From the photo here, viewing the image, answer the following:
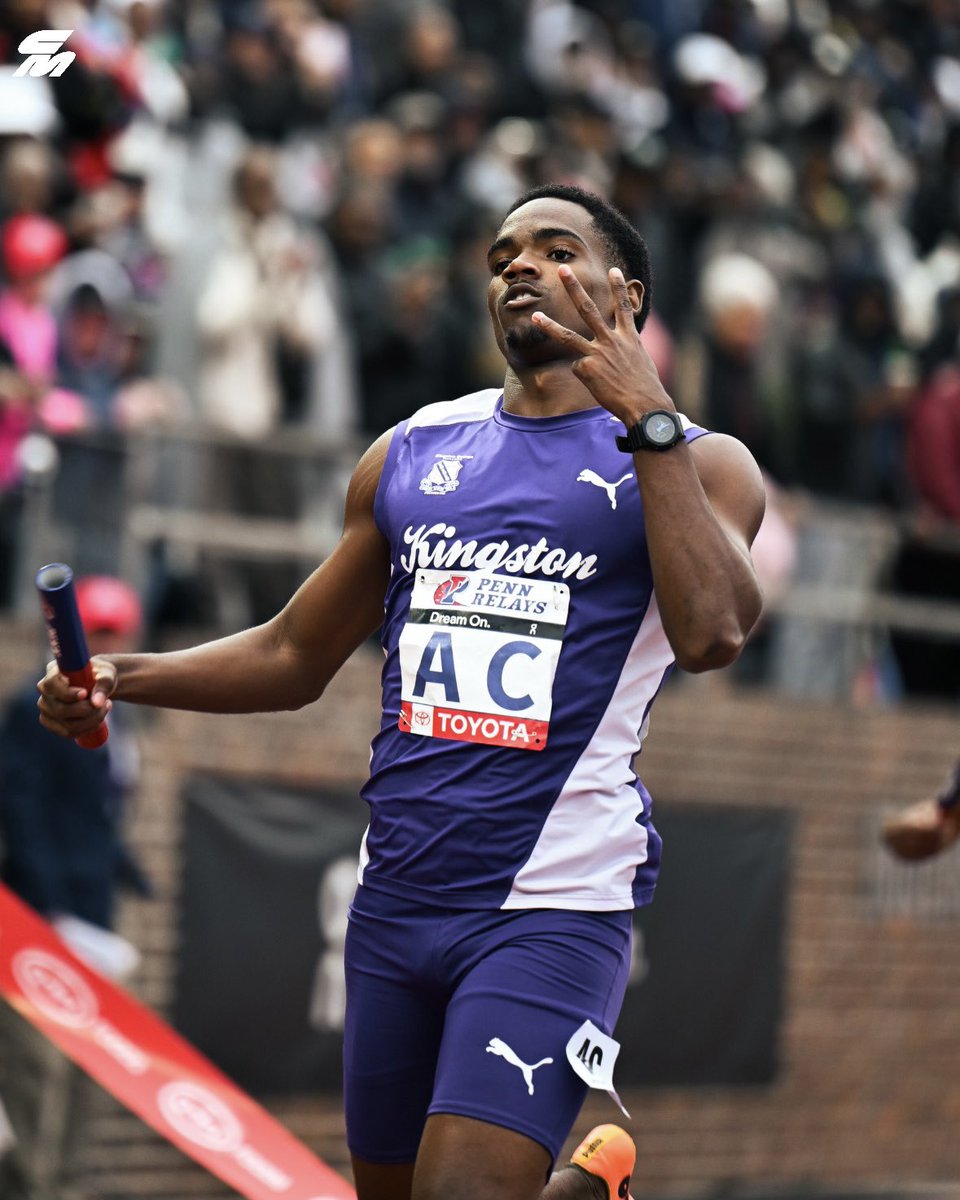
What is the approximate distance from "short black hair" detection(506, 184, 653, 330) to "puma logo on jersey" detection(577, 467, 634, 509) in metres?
0.47

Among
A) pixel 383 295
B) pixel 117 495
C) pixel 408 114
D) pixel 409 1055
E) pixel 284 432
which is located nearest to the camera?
pixel 409 1055

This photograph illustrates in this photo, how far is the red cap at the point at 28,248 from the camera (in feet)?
32.5

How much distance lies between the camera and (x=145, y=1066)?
271 inches

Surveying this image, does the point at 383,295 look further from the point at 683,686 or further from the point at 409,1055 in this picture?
the point at 409,1055

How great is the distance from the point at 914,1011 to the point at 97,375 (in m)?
6.33

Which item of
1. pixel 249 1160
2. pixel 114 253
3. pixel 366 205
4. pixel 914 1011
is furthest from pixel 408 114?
pixel 249 1160

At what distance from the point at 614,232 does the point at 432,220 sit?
7.91 metres

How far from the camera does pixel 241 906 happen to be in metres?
10.2

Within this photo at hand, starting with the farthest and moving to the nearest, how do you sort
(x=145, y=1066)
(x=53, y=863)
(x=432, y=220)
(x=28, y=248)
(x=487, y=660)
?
(x=432, y=220)
(x=28, y=248)
(x=53, y=863)
(x=145, y=1066)
(x=487, y=660)

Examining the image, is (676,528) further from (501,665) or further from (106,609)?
(106,609)

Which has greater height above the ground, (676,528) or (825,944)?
(676,528)

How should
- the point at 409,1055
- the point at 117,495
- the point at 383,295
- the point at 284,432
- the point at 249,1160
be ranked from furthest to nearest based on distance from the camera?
the point at 383,295 < the point at 284,432 < the point at 117,495 < the point at 249,1160 < the point at 409,1055

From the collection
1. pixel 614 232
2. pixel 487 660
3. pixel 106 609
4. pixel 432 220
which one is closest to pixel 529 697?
pixel 487 660

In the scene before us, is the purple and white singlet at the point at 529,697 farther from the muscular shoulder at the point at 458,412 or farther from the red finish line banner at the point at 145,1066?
the red finish line banner at the point at 145,1066
